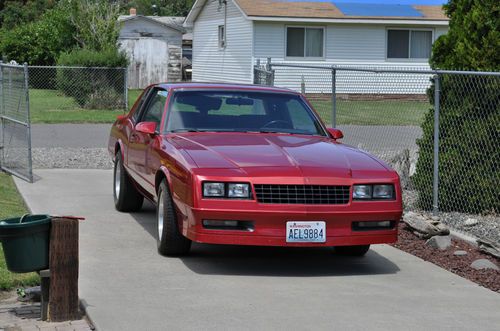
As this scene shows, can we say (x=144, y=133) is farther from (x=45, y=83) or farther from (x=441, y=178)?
(x=45, y=83)

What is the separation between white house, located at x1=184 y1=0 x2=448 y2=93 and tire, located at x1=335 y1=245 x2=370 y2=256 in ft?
77.4

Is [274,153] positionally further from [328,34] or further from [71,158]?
[328,34]

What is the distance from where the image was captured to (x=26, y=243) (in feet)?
20.6

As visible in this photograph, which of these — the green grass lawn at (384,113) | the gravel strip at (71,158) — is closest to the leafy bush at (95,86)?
the gravel strip at (71,158)

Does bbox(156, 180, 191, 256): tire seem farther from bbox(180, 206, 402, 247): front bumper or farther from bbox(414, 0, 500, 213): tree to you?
bbox(414, 0, 500, 213): tree

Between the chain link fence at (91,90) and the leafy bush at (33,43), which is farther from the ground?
the leafy bush at (33,43)

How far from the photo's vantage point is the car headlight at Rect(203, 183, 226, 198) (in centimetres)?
767

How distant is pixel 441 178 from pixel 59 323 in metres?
5.86

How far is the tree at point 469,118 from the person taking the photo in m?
10.3

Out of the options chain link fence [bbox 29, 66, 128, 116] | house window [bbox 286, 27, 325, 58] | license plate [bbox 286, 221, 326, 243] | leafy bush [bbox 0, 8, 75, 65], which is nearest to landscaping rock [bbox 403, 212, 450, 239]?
license plate [bbox 286, 221, 326, 243]

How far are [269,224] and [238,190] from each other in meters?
0.38

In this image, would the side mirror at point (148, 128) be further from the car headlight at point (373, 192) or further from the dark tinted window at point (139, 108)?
the car headlight at point (373, 192)

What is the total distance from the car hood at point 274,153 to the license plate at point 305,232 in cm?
44

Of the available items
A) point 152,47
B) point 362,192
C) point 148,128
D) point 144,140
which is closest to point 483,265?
point 362,192
